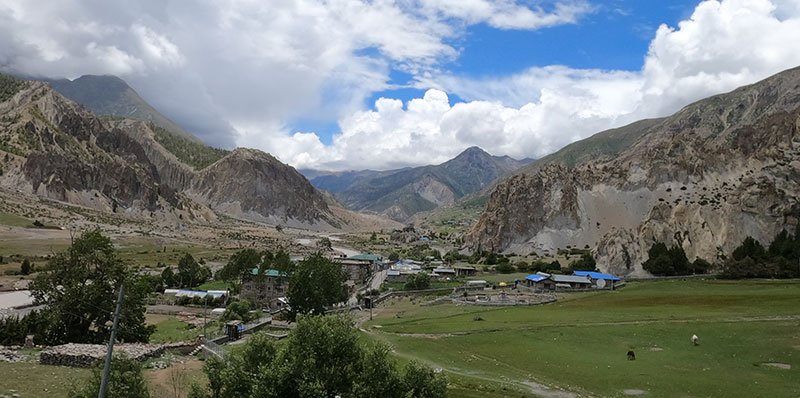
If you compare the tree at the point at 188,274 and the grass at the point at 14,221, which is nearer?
the tree at the point at 188,274

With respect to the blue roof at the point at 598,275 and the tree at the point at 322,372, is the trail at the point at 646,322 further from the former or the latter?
the blue roof at the point at 598,275

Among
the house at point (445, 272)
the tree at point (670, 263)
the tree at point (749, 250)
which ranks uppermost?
the tree at point (749, 250)

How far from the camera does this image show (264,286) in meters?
90.1

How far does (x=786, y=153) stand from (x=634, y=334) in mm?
107935

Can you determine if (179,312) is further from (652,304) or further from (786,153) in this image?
(786,153)

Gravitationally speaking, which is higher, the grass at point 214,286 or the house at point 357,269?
the house at point 357,269

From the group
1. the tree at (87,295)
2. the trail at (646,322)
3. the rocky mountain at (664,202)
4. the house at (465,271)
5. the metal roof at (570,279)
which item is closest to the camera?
the tree at (87,295)

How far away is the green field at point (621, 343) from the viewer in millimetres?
32500

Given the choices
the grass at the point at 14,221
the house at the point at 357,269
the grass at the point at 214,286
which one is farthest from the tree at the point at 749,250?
the grass at the point at 14,221

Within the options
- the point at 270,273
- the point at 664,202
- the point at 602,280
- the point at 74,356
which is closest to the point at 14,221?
the point at 270,273

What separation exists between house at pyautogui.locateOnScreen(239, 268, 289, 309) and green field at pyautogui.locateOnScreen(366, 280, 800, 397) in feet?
88.2

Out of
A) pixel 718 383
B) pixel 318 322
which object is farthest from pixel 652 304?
pixel 318 322

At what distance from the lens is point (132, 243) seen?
555 feet

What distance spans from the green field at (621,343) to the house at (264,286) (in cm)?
2688
